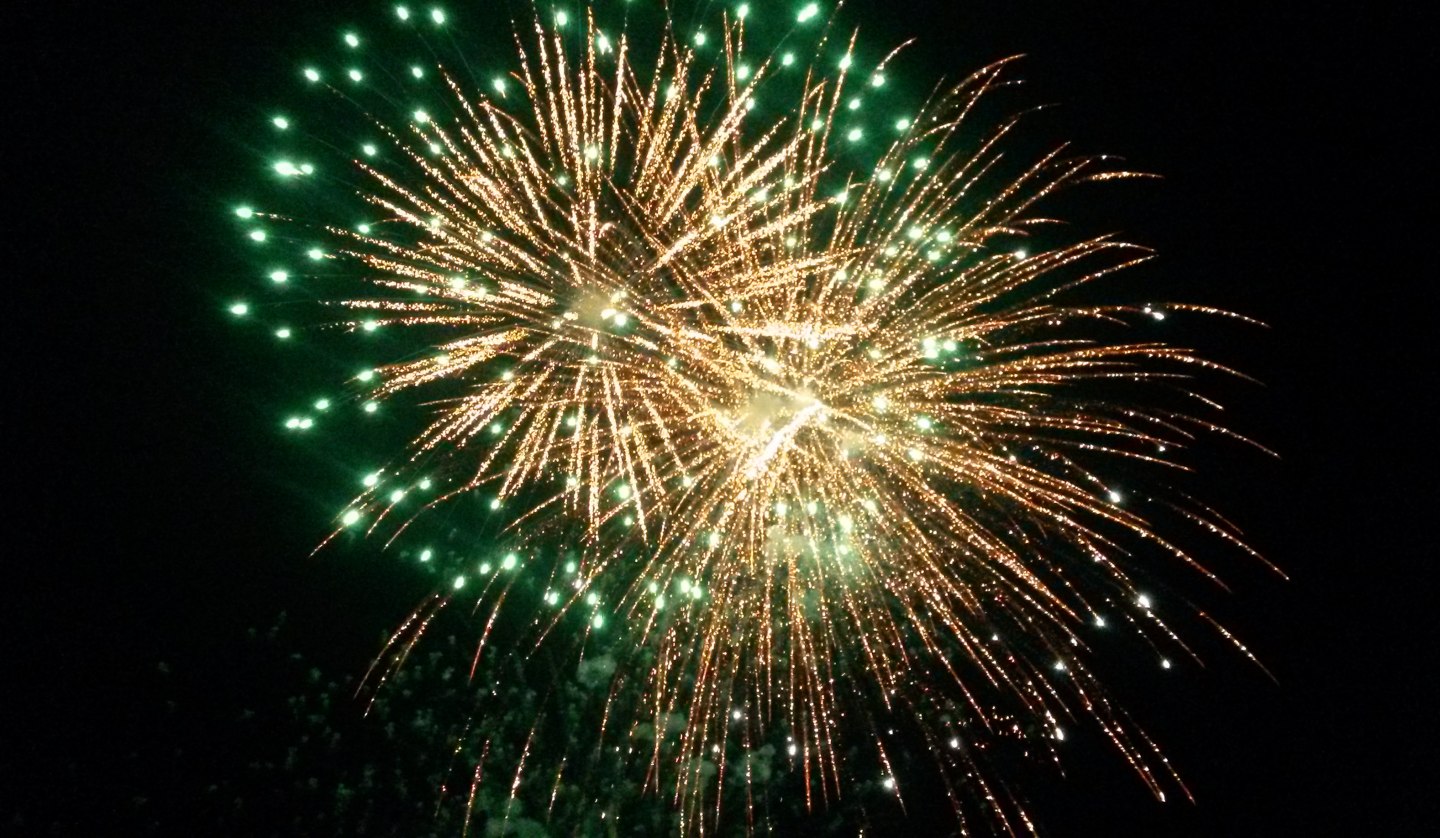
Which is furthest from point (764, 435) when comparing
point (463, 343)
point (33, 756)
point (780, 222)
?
point (33, 756)

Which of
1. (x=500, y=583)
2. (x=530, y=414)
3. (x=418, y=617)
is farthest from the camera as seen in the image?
(x=500, y=583)

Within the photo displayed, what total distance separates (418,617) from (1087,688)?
510cm

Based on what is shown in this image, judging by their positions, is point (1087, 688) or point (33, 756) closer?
point (33, 756)

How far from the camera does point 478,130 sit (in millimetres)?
5469

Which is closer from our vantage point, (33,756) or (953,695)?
(33,756)

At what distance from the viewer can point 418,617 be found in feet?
22.6

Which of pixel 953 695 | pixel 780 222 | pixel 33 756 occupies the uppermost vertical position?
pixel 780 222

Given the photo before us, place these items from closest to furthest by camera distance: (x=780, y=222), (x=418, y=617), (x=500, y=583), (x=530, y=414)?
(x=780, y=222), (x=530, y=414), (x=418, y=617), (x=500, y=583)

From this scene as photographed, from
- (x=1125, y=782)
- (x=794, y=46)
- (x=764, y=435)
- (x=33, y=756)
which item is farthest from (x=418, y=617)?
(x=1125, y=782)

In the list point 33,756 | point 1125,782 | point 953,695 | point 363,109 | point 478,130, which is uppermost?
point 363,109

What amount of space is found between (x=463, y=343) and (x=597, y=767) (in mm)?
3528

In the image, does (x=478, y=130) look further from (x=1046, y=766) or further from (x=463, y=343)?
(x=1046, y=766)

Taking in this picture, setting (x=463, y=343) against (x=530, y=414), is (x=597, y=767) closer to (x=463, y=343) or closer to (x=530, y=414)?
(x=530, y=414)

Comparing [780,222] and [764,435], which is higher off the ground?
[780,222]
